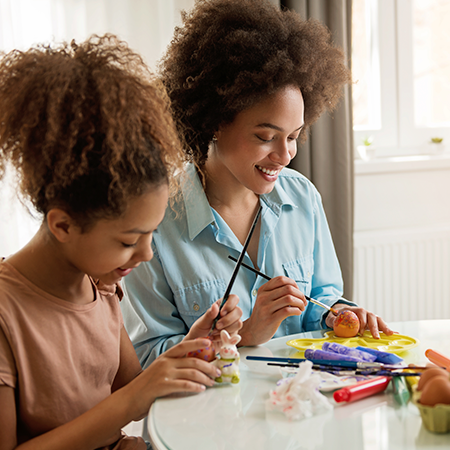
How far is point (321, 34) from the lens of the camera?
1.37m

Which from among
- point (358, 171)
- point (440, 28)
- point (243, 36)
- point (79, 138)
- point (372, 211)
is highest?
point (440, 28)

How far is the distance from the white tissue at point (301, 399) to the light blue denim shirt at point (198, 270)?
1.51 ft

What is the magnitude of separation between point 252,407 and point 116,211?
34cm

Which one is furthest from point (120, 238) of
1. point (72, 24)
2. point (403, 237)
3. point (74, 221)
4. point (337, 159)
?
point (403, 237)

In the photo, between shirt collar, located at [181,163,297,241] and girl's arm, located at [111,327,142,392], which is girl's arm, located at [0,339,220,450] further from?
shirt collar, located at [181,163,297,241]

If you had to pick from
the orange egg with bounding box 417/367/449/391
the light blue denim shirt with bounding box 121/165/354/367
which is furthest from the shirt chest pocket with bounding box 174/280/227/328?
the orange egg with bounding box 417/367/449/391

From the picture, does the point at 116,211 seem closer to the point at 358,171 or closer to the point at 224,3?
the point at 224,3

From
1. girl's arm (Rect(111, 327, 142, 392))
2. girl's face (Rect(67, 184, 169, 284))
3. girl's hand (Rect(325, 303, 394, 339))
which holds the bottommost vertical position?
girl's arm (Rect(111, 327, 142, 392))

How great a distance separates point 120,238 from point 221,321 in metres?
0.25

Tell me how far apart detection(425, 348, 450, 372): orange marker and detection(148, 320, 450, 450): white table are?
132 mm

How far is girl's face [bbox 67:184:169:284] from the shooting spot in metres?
0.79

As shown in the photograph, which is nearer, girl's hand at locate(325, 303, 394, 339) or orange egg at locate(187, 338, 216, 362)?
orange egg at locate(187, 338, 216, 362)

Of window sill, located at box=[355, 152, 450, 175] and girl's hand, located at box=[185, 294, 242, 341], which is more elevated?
window sill, located at box=[355, 152, 450, 175]

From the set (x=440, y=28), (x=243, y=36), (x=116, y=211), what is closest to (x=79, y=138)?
(x=116, y=211)
